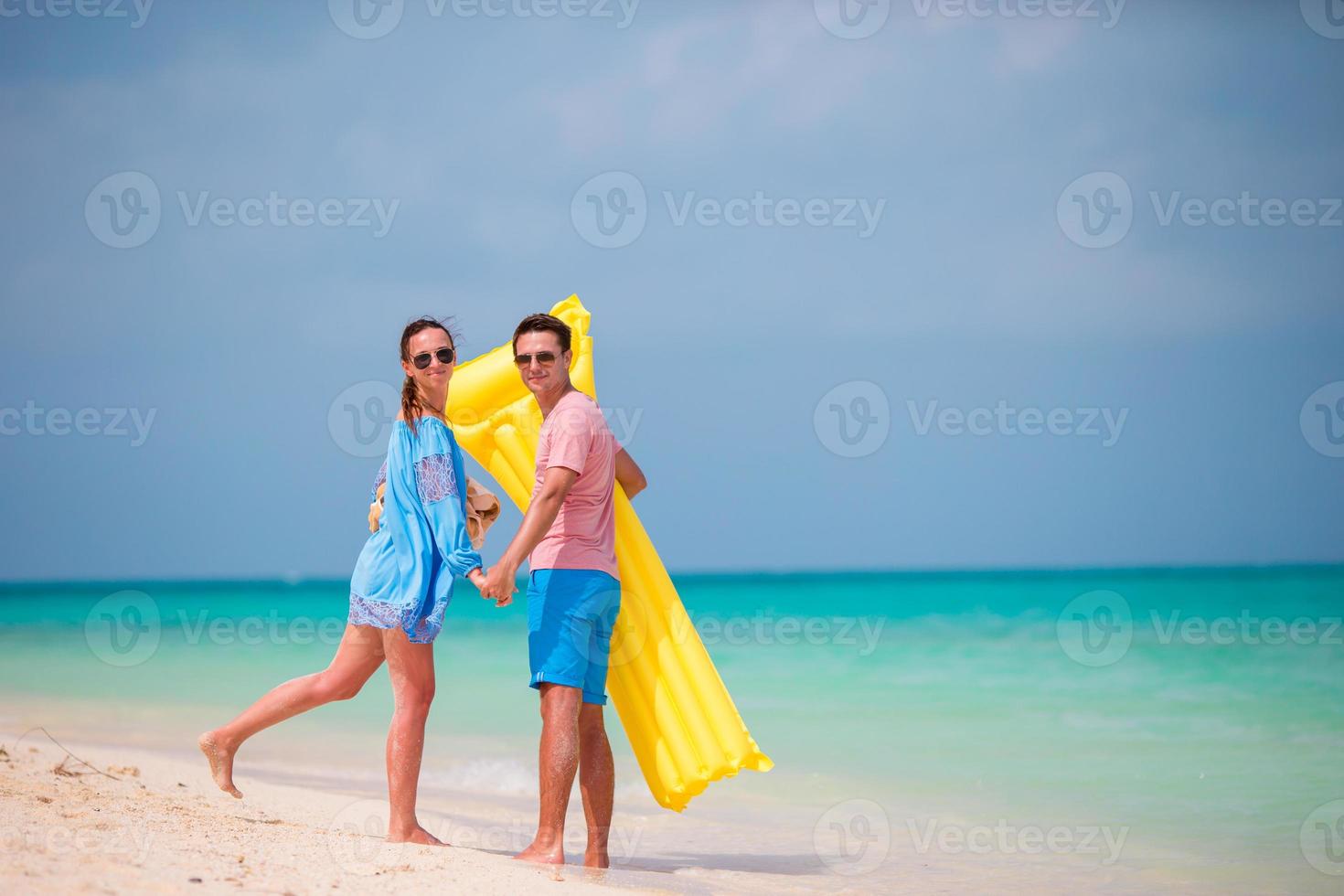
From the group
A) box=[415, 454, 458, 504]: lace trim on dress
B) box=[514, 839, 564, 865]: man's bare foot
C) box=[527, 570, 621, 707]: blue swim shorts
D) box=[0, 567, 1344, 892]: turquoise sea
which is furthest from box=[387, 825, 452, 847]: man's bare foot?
box=[0, 567, 1344, 892]: turquoise sea

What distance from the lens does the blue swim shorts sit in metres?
3.31

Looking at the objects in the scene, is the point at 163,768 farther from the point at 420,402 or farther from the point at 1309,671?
the point at 1309,671

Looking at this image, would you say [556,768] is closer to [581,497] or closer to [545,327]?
[581,497]

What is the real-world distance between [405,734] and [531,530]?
0.73 metres

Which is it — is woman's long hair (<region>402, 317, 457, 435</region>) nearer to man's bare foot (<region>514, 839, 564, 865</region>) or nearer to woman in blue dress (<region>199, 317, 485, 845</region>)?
woman in blue dress (<region>199, 317, 485, 845</region>)

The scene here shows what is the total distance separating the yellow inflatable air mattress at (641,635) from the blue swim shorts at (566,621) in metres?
0.30

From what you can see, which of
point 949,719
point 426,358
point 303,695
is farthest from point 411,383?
point 949,719

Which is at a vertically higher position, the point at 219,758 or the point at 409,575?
the point at 409,575

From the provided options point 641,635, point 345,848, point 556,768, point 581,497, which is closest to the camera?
point 345,848

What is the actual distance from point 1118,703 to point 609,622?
5.99 metres

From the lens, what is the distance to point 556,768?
327 centimetres

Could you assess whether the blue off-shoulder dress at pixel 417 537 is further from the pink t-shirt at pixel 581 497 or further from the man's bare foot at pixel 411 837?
the man's bare foot at pixel 411 837

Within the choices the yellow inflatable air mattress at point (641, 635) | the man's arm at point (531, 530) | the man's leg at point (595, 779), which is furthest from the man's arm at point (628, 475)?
the man's leg at point (595, 779)

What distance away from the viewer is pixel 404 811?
3361 mm
